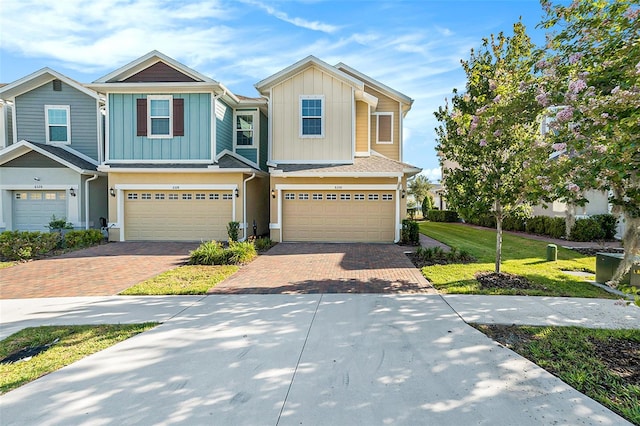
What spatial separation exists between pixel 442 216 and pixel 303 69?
19547 millimetres

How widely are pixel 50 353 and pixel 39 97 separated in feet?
56.9

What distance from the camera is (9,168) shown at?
596 inches

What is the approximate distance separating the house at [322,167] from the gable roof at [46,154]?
867 centimetres

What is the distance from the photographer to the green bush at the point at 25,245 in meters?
10.7

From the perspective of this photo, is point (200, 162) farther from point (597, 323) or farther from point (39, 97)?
point (597, 323)

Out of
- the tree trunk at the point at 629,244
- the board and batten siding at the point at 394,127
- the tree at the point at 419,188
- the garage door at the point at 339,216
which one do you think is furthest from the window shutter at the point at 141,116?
the tree at the point at 419,188

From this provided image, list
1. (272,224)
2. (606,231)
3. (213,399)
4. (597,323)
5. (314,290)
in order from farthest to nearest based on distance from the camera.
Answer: (606,231), (272,224), (314,290), (597,323), (213,399)

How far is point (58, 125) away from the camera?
16.4 m

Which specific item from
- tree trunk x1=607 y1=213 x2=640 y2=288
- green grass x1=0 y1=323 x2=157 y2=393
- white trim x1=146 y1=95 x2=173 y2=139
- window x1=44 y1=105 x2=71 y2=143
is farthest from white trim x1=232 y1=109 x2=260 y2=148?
Answer: tree trunk x1=607 y1=213 x2=640 y2=288

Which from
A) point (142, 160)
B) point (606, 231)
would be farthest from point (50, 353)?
point (606, 231)

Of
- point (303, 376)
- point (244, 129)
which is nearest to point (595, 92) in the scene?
point (303, 376)

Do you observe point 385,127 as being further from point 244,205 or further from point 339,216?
point 244,205

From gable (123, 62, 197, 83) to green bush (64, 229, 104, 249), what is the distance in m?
6.84

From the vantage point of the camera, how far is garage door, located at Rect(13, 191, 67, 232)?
50.7 feet
